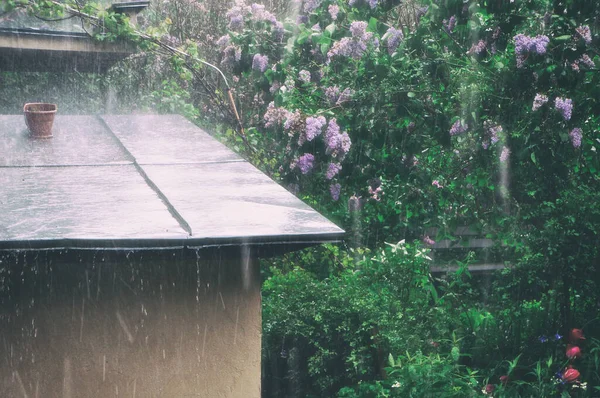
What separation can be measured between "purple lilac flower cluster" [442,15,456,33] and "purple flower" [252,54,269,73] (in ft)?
5.04

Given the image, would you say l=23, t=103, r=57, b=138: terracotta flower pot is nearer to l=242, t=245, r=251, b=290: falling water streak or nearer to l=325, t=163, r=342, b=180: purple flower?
l=325, t=163, r=342, b=180: purple flower

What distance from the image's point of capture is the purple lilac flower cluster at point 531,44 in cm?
388

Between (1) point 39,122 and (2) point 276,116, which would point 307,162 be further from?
(1) point 39,122

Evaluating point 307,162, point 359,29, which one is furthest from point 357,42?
point 307,162

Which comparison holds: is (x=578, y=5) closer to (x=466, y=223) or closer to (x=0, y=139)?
(x=466, y=223)

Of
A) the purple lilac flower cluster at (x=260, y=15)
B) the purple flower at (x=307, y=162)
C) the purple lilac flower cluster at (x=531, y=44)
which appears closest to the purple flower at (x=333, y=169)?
the purple flower at (x=307, y=162)

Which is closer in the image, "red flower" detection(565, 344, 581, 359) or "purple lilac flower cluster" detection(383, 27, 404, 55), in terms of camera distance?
"red flower" detection(565, 344, 581, 359)

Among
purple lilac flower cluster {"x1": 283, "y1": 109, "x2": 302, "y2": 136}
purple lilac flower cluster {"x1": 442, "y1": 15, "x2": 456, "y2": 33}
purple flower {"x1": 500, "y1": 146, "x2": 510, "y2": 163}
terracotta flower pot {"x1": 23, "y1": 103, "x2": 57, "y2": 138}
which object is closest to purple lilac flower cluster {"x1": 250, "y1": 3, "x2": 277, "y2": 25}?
purple lilac flower cluster {"x1": 283, "y1": 109, "x2": 302, "y2": 136}

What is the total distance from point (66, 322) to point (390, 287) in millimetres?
2687

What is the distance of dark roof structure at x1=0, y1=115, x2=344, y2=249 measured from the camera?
2.18 meters

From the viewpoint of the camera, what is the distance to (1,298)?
2445 millimetres

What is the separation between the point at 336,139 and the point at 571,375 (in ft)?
6.88

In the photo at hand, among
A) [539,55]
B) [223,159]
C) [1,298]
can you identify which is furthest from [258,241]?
[539,55]

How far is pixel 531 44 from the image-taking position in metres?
3.89
